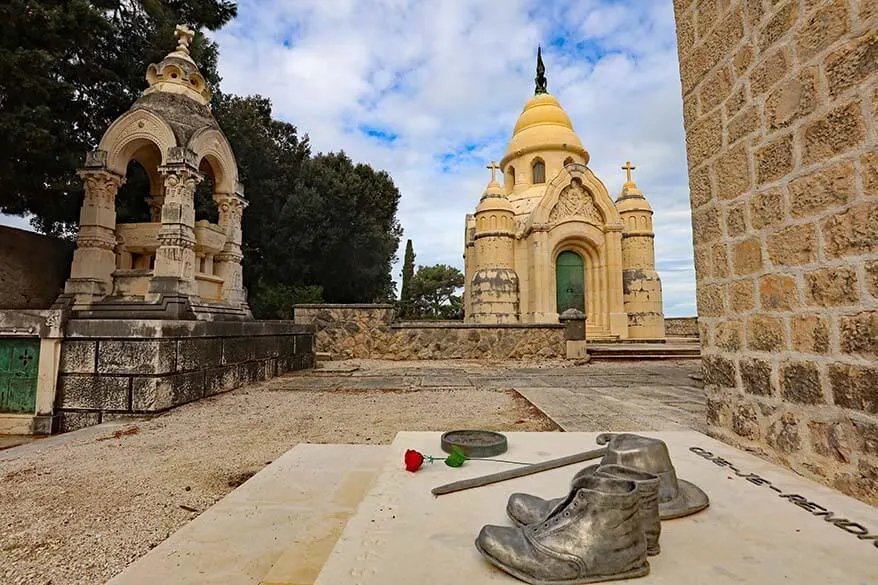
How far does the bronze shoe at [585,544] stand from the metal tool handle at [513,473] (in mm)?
504

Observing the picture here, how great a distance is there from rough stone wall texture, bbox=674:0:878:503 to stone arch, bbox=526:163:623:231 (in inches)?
505

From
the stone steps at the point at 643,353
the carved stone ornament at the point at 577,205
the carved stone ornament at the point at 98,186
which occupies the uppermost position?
the carved stone ornament at the point at 577,205

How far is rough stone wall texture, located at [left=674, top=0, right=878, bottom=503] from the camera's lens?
1.74 metres

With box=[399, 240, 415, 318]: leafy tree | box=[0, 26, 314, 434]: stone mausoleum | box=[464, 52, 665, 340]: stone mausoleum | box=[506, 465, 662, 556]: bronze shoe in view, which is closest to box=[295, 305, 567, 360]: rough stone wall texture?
box=[0, 26, 314, 434]: stone mausoleum

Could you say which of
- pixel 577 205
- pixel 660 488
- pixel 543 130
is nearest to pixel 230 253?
pixel 660 488

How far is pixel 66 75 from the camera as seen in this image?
27.0 ft

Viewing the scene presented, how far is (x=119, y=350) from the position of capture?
4.63 metres

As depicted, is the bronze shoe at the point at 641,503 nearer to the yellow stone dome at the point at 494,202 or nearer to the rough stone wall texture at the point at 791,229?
the rough stone wall texture at the point at 791,229

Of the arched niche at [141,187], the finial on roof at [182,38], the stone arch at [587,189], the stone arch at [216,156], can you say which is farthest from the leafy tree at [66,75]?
the stone arch at [587,189]

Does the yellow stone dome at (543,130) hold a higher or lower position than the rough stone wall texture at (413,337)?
higher

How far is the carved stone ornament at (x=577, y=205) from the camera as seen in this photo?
50.6ft

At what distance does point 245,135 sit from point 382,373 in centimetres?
1254

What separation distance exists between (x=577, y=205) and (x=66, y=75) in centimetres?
1431

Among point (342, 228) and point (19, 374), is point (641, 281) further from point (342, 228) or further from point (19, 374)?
point (19, 374)
